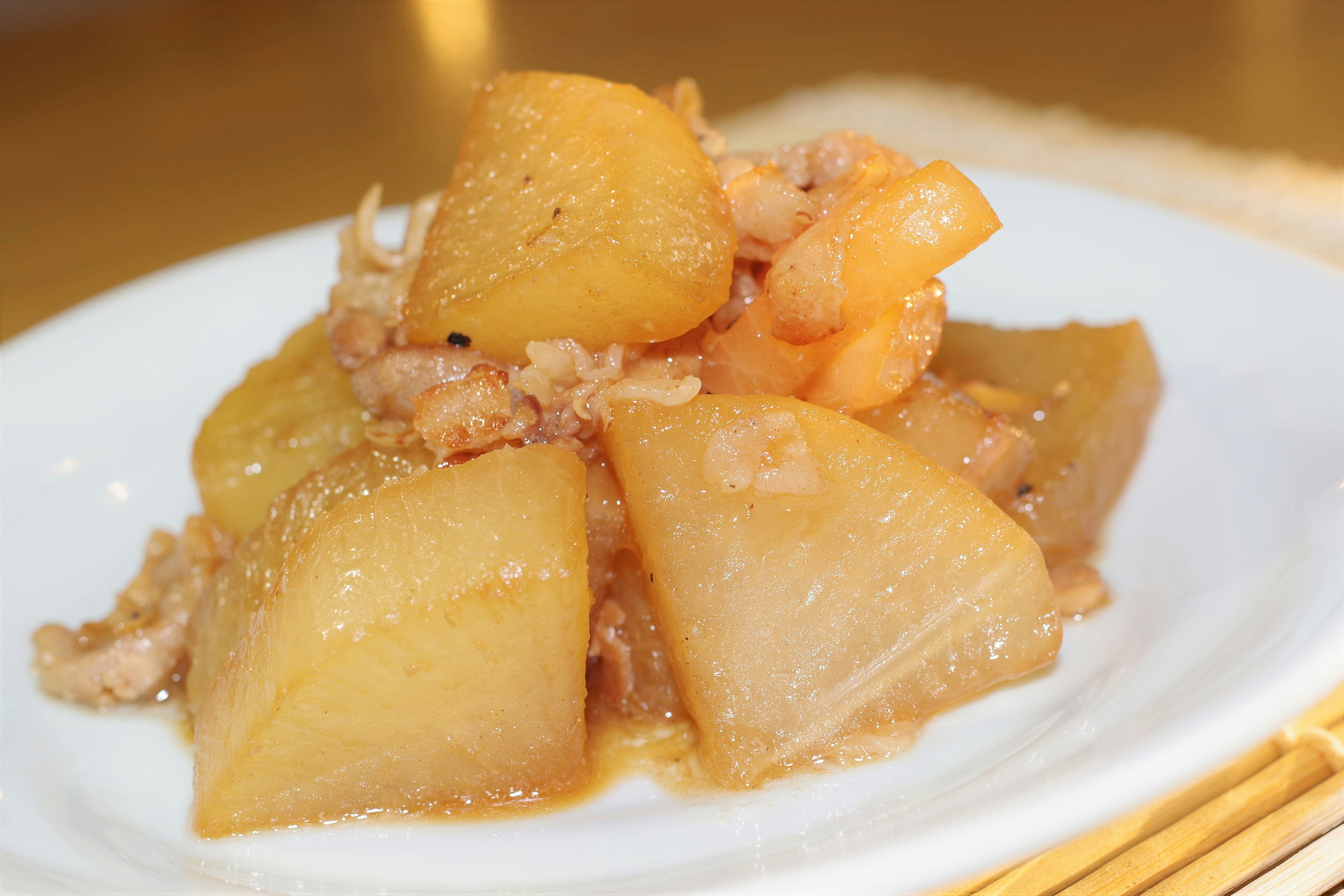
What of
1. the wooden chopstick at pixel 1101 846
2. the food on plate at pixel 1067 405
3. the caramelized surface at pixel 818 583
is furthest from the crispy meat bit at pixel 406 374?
the wooden chopstick at pixel 1101 846

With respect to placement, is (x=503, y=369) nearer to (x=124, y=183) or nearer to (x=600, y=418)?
(x=600, y=418)

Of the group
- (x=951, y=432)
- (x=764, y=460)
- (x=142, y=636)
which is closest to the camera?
(x=764, y=460)

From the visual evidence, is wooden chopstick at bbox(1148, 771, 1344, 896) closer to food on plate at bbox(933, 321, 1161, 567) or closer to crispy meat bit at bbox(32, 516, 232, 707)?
food on plate at bbox(933, 321, 1161, 567)

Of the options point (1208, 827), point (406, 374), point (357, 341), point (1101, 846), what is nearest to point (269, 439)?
point (357, 341)

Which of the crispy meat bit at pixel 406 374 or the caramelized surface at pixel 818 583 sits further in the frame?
the crispy meat bit at pixel 406 374

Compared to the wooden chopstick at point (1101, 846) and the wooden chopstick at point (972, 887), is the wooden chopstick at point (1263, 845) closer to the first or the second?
the wooden chopstick at point (1101, 846)

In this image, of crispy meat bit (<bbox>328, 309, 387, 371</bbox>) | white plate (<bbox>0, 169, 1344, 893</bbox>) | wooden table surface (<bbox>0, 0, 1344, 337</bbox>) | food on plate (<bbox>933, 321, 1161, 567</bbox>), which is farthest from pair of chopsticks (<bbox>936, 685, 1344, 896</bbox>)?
wooden table surface (<bbox>0, 0, 1344, 337</bbox>)

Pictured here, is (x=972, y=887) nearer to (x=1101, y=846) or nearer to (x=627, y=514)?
(x=1101, y=846)
